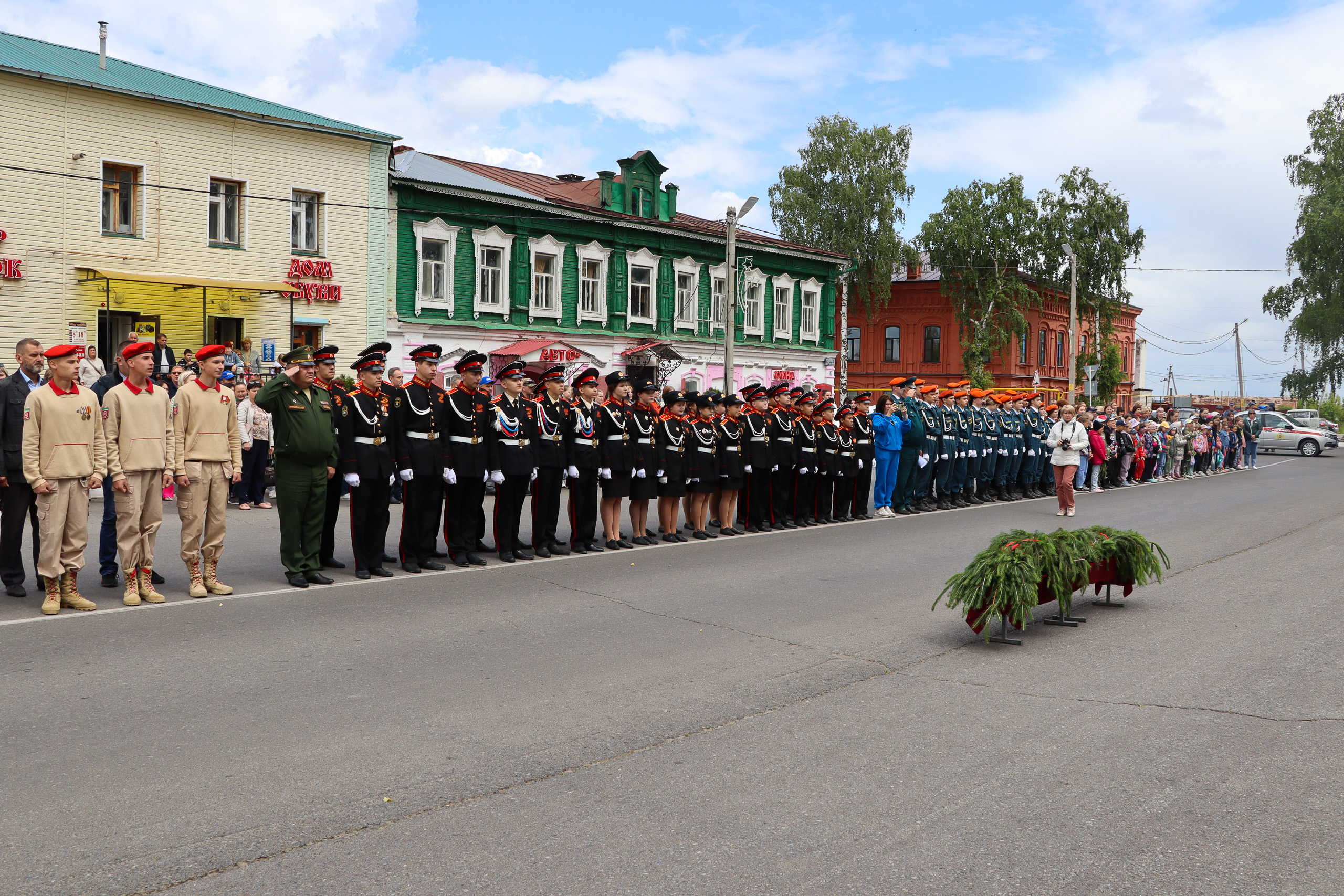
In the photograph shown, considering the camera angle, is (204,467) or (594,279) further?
(594,279)

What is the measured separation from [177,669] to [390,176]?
22.7m

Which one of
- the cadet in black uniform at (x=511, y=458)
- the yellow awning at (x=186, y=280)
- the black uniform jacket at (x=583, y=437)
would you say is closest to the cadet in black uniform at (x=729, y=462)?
the black uniform jacket at (x=583, y=437)

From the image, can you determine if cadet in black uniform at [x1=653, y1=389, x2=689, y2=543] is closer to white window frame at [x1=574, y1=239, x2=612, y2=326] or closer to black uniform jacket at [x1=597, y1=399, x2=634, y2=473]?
black uniform jacket at [x1=597, y1=399, x2=634, y2=473]

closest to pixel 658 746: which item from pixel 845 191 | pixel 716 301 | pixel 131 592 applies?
pixel 131 592

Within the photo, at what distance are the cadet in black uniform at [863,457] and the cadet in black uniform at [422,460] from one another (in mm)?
7279

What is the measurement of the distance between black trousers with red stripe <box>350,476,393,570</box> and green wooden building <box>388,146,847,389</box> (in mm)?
14730

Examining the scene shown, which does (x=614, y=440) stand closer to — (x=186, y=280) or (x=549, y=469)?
(x=549, y=469)

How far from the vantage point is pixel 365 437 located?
9.97 metres

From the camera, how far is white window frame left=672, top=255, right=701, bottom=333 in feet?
116

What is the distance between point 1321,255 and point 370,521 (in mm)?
55816

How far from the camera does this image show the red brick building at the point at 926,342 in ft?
185

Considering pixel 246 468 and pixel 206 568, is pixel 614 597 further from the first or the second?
pixel 246 468

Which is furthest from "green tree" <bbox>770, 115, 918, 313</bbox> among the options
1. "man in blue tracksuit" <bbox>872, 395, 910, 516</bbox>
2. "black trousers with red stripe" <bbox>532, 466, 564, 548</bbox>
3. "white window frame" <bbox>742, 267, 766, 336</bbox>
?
"black trousers with red stripe" <bbox>532, 466, 564, 548</bbox>

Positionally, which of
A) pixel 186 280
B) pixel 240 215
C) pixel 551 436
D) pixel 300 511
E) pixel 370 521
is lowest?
pixel 370 521
